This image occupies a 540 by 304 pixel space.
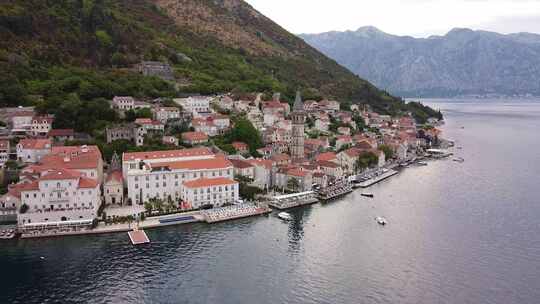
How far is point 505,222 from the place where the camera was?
39375mm

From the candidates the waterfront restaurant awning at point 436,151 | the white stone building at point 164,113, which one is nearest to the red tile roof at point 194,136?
the white stone building at point 164,113

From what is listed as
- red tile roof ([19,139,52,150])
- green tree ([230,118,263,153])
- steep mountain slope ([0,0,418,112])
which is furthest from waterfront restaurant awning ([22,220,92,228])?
steep mountain slope ([0,0,418,112])

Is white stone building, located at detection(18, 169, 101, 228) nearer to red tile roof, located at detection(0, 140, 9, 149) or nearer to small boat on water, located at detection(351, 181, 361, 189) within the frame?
red tile roof, located at detection(0, 140, 9, 149)

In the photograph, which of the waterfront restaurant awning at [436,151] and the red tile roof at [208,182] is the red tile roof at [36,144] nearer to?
the red tile roof at [208,182]

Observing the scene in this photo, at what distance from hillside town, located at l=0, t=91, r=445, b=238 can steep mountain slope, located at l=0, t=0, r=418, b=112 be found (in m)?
5.86

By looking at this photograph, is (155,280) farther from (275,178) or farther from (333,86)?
(333,86)

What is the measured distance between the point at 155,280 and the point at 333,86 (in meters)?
97.2

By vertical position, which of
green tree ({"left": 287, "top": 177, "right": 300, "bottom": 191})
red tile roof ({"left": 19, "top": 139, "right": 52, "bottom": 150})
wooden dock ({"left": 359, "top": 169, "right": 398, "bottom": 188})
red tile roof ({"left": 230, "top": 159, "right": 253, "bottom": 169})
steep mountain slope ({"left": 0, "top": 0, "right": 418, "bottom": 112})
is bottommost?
wooden dock ({"left": 359, "top": 169, "right": 398, "bottom": 188})

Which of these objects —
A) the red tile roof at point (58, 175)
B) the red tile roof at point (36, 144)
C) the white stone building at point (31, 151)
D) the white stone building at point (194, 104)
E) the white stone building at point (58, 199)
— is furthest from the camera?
the white stone building at point (194, 104)

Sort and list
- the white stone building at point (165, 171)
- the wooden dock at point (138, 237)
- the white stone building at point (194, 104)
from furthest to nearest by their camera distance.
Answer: the white stone building at point (194, 104), the white stone building at point (165, 171), the wooden dock at point (138, 237)

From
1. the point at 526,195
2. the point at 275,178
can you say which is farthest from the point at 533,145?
the point at 275,178

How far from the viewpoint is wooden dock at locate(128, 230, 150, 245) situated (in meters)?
32.5

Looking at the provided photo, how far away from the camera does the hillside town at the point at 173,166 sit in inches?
1416

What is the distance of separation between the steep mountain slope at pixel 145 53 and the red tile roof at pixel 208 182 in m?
24.3
